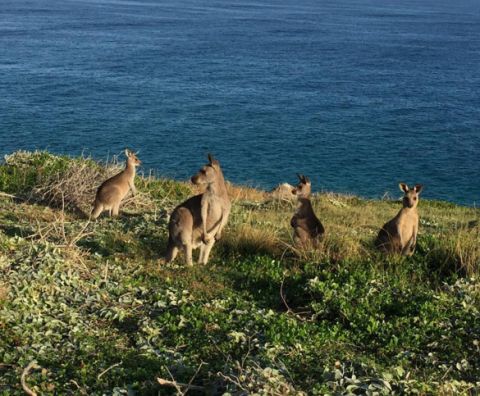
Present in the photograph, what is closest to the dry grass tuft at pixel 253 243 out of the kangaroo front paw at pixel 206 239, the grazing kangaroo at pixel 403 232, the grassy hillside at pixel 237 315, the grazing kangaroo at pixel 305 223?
the grassy hillside at pixel 237 315

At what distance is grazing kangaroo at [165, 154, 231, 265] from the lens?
1006 cm

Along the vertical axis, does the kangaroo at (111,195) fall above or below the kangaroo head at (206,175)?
below

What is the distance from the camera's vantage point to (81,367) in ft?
21.7

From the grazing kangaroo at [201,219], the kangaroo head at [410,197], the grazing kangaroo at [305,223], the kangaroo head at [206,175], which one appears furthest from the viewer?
the kangaroo head at [410,197]

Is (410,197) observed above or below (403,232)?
above

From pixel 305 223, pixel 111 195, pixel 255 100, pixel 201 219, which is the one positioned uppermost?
pixel 201 219

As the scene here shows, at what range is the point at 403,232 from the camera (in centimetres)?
1071

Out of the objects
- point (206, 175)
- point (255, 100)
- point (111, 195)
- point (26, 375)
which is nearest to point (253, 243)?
point (206, 175)

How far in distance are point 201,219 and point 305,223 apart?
1.96m

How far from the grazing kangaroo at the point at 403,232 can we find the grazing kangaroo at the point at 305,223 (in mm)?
1093

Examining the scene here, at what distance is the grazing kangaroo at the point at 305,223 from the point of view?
34.9ft

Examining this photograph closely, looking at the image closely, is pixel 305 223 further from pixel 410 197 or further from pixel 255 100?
pixel 255 100

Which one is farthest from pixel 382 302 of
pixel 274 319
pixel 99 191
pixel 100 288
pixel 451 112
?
pixel 451 112

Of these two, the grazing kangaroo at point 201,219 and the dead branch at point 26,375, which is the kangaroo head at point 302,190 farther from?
the dead branch at point 26,375
